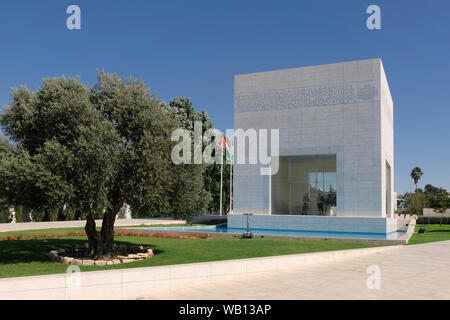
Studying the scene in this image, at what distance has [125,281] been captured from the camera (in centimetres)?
983

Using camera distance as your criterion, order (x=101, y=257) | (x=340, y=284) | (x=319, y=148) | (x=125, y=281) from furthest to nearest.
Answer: (x=319, y=148), (x=101, y=257), (x=340, y=284), (x=125, y=281)

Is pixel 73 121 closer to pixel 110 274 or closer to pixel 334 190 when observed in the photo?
pixel 110 274

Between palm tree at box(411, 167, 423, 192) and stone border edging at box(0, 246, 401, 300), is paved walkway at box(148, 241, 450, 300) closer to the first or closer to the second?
stone border edging at box(0, 246, 401, 300)

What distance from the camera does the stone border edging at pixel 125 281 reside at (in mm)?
8703

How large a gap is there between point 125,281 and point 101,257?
4447 mm

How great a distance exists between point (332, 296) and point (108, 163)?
7.66m

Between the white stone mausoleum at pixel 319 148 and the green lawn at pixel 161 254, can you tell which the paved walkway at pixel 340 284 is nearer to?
the green lawn at pixel 161 254

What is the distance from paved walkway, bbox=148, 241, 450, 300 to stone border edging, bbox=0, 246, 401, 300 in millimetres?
311

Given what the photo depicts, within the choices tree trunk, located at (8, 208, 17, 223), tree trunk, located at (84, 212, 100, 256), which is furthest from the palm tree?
tree trunk, located at (84, 212, 100, 256)

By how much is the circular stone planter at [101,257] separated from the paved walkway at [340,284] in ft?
12.9

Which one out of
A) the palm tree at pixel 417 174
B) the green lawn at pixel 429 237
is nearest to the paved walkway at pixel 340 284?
the green lawn at pixel 429 237

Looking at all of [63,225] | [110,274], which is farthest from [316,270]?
[63,225]

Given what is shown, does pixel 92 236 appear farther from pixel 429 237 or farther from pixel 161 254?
pixel 429 237

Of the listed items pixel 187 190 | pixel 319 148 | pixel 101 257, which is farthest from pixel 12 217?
pixel 319 148
